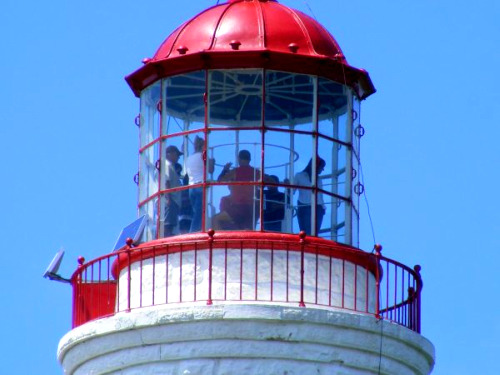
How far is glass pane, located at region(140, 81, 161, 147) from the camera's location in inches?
883

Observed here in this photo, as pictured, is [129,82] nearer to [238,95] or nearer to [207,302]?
[238,95]

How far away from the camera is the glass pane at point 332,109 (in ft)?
72.9

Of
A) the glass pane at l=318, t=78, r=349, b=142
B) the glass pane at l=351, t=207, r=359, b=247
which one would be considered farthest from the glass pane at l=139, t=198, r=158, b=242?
the glass pane at l=351, t=207, r=359, b=247

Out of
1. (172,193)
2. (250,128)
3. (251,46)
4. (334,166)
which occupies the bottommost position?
(172,193)

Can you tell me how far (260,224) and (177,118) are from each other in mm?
1534

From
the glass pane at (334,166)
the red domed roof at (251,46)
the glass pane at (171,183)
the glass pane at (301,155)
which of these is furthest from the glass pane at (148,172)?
the glass pane at (334,166)

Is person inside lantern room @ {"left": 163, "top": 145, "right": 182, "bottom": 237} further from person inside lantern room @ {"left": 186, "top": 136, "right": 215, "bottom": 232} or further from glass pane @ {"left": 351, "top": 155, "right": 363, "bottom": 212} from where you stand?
glass pane @ {"left": 351, "top": 155, "right": 363, "bottom": 212}

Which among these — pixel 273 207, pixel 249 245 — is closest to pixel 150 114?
pixel 273 207

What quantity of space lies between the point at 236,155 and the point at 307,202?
2.81 ft

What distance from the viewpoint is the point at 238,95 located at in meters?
22.0

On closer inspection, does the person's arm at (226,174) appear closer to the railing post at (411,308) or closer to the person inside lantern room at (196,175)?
the person inside lantern room at (196,175)

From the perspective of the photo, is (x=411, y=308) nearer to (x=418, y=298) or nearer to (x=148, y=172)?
(x=418, y=298)

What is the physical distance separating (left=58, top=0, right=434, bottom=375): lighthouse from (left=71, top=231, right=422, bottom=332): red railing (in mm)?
18

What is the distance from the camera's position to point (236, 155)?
2183 centimetres
